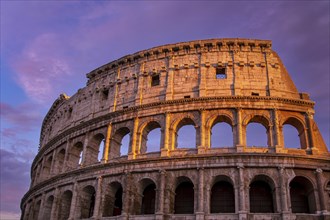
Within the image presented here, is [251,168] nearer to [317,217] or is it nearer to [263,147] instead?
[263,147]

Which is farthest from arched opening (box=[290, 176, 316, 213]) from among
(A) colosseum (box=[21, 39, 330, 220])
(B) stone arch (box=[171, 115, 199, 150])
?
(B) stone arch (box=[171, 115, 199, 150])

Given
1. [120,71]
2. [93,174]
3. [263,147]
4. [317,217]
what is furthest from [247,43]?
[93,174]

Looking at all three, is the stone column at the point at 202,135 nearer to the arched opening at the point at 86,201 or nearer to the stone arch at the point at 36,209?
the arched opening at the point at 86,201

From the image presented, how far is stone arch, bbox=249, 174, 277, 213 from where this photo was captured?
21.3 metres

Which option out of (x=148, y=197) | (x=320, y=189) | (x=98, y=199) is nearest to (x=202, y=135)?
(x=148, y=197)

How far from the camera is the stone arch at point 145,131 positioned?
25.0m

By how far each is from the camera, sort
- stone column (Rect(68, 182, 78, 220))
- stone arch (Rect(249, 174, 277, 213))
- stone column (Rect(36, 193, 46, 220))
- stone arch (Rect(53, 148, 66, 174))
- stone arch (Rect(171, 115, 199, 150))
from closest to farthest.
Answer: stone arch (Rect(249, 174, 277, 213)) → stone arch (Rect(171, 115, 199, 150)) → stone column (Rect(68, 182, 78, 220)) → stone column (Rect(36, 193, 46, 220)) → stone arch (Rect(53, 148, 66, 174))

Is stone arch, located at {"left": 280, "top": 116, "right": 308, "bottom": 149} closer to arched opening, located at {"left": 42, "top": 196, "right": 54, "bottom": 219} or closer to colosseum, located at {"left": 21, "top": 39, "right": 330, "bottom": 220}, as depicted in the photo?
colosseum, located at {"left": 21, "top": 39, "right": 330, "bottom": 220}

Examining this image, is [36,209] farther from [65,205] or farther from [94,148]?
[94,148]

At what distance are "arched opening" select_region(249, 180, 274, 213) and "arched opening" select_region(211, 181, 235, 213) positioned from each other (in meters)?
1.23

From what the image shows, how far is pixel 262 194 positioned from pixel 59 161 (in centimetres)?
1808

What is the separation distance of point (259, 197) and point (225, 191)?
84.8 inches

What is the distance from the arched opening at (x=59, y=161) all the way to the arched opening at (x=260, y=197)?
17.0 metres

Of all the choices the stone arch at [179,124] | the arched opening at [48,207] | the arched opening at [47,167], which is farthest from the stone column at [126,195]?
the arched opening at [47,167]
